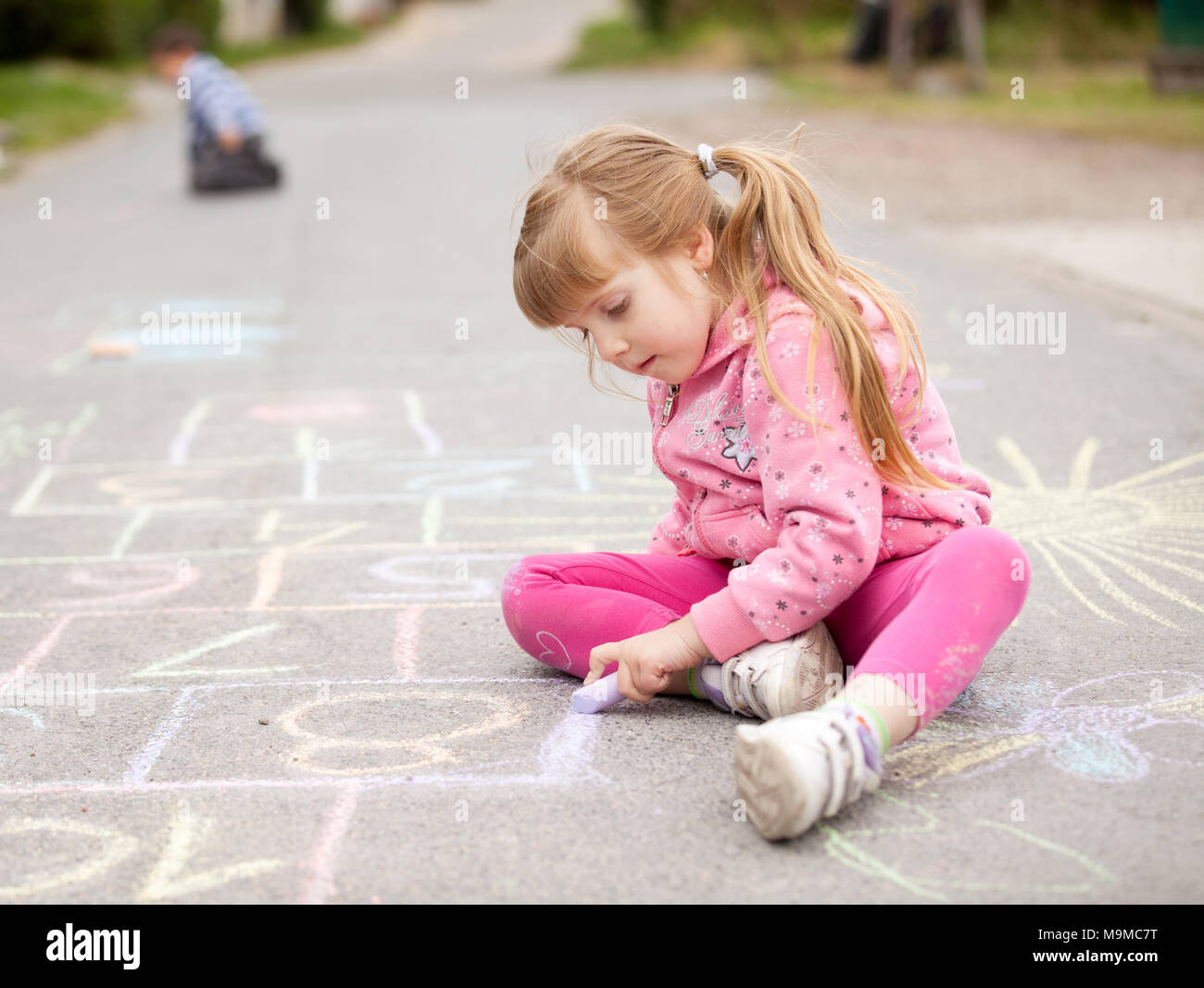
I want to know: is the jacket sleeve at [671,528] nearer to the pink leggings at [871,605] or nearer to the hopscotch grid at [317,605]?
the pink leggings at [871,605]

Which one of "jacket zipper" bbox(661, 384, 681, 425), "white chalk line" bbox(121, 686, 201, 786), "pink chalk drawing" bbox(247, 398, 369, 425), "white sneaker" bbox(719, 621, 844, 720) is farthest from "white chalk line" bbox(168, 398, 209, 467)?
"white sneaker" bbox(719, 621, 844, 720)

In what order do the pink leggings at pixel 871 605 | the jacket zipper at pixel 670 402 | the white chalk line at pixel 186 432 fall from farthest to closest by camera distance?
the white chalk line at pixel 186 432
the jacket zipper at pixel 670 402
the pink leggings at pixel 871 605

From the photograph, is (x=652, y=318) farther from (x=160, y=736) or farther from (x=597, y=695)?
(x=160, y=736)

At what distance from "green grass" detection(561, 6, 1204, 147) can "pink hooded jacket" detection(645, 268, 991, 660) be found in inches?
357

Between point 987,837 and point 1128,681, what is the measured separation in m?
0.61

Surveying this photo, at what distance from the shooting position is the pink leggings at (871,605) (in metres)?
1.93

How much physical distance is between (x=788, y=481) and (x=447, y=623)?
3.01 ft

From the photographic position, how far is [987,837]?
178 cm

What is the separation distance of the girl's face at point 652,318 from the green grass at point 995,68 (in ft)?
30.0

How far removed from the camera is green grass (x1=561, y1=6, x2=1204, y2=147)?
488 inches

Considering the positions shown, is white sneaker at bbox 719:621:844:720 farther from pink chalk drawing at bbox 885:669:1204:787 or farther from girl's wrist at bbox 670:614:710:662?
pink chalk drawing at bbox 885:669:1204:787

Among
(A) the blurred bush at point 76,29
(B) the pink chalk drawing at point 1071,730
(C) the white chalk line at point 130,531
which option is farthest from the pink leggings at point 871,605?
(A) the blurred bush at point 76,29

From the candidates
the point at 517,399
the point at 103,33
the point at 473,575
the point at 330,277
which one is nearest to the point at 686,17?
the point at 103,33
